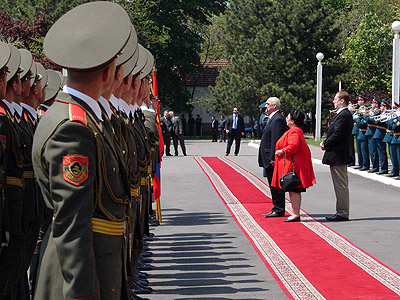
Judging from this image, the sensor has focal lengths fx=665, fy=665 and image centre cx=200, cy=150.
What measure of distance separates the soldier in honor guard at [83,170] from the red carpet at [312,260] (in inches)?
135

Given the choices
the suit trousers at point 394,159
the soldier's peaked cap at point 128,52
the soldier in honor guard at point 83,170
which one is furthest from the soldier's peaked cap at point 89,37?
the suit trousers at point 394,159

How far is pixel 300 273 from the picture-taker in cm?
733

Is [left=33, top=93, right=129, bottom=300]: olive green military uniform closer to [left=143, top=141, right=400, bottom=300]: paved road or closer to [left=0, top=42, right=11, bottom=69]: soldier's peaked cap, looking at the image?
[left=0, top=42, right=11, bottom=69]: soldier's peaked cap

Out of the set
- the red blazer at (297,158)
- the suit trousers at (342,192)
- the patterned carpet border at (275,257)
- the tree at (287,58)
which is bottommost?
the patterned carpet border at (275,257)

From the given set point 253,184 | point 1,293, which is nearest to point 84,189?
point 1,293

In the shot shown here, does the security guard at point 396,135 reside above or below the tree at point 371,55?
below

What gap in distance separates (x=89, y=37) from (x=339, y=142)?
27.3ft

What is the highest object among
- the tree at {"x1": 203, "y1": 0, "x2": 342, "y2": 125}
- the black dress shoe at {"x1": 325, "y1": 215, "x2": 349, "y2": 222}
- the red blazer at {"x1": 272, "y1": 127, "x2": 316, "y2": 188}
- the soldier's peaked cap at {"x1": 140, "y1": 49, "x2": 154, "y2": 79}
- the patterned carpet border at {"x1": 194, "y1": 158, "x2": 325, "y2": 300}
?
the tree at {"x1": 203, "y1": 0, "x2": 342, "y2": 125}

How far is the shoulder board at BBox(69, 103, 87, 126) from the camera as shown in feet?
10.4

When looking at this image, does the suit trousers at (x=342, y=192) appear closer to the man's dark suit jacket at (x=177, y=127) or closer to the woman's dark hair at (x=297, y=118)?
the woman's dark hair at (x=297, y=118)

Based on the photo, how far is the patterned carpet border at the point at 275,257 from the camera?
6.59m

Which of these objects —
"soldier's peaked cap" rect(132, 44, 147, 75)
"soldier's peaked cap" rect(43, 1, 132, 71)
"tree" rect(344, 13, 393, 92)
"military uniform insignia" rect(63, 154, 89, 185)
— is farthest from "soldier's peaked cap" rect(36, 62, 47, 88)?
"tree" rect(344, 13, 393, 92)

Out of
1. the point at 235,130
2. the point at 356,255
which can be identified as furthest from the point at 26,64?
the point at 235,130

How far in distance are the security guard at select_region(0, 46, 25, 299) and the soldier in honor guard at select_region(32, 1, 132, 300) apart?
172 cm
